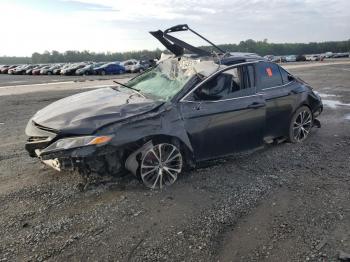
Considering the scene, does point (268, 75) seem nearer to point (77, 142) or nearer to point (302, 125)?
point (302, 125)

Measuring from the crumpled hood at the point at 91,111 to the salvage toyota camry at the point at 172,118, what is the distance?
13 millimetres

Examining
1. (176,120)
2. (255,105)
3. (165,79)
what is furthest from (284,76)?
(176,120)

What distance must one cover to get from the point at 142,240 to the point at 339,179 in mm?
3181

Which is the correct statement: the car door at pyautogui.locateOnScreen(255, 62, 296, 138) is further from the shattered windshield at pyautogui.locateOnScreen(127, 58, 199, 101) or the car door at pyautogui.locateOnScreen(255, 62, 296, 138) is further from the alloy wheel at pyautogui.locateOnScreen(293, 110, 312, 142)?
the shattered windshield at pyautogui.locateOnScreen(127, 58, 199, 101)

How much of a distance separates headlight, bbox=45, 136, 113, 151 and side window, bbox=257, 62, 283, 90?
116 inches

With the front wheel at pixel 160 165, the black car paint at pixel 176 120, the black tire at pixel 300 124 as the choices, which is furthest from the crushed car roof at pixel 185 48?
the front wheel at pixel 160 165

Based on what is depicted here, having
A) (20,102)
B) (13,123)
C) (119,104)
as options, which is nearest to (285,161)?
(119,104)

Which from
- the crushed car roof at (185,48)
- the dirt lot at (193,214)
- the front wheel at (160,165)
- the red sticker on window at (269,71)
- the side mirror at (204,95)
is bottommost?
the dirt lot at (193,214)

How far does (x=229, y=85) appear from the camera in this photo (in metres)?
5.94

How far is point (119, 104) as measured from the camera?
17.3 ft

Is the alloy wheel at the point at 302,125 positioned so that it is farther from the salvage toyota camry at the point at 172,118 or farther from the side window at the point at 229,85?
the side window at the point at 229,85

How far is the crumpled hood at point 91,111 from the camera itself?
4797mm

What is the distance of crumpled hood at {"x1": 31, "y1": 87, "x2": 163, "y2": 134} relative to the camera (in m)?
4.80

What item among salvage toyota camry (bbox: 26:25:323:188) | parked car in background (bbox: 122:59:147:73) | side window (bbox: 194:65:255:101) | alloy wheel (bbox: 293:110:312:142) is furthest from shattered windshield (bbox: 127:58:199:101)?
parked car in background (bbox: 122:59:147:73)
